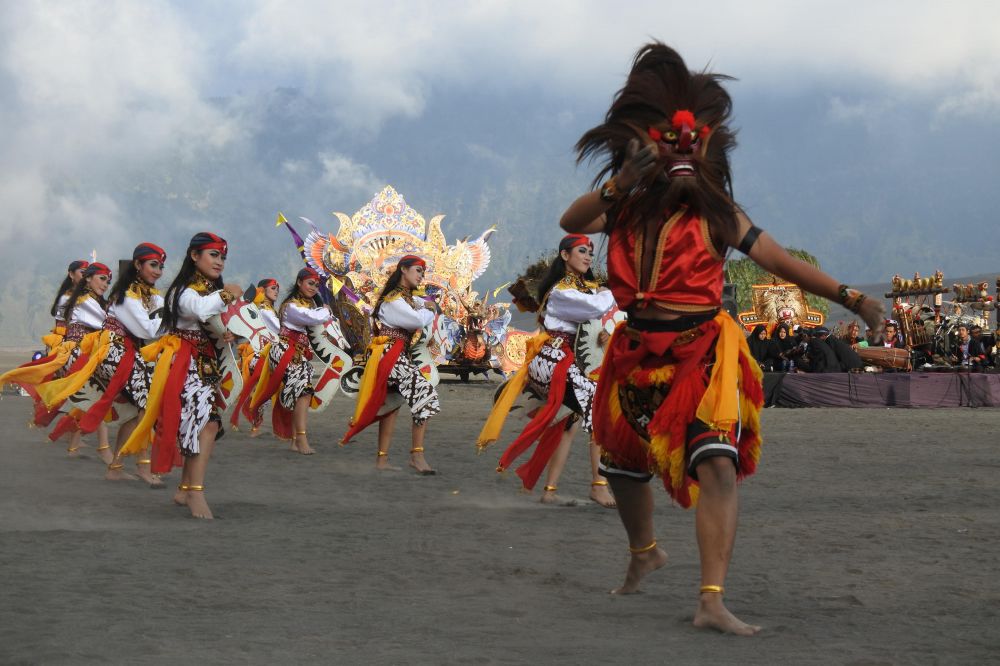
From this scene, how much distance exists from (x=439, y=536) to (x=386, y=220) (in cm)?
2151

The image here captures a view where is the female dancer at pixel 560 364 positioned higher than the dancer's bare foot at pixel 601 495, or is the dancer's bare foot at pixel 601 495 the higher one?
the female dancer at pixel 560 364

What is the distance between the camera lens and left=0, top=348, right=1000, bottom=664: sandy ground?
3.77 meters

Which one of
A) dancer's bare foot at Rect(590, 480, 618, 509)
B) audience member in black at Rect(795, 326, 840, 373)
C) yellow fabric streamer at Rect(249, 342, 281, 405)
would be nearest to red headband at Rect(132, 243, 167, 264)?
dancer's bare foot at Rect(590, 480, 618, 509)

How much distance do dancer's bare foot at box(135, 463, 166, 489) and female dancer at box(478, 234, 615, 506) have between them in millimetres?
2618

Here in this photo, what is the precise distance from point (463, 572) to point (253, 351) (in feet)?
30.3

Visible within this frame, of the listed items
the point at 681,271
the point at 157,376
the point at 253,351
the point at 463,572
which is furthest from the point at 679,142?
the point at 253,351

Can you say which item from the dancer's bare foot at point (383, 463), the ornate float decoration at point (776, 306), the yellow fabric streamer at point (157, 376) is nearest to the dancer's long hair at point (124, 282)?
the yellow fabric streamer at point (157, 376)

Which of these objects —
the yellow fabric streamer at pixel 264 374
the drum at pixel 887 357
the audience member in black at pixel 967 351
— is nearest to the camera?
the yellow fabric streamer at pixel 264 374

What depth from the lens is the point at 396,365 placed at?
1028cm

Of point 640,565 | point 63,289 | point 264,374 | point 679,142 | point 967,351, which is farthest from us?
point 967,351

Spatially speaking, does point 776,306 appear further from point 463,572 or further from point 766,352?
point 463,572

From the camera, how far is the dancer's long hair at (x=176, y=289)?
7.21 meters

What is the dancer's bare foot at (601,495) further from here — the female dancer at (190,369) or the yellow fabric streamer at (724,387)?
the yellow fabric streamer at (724,387)

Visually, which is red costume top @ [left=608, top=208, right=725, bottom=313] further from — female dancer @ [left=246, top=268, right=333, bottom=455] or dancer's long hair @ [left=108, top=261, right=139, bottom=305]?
female dancer @ [left=246, top=268, right=333, bottom=455]
